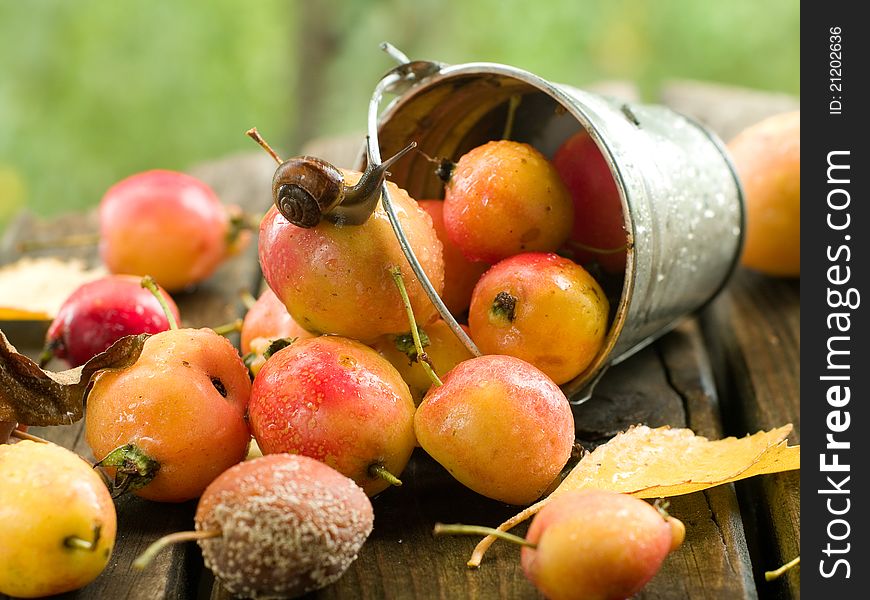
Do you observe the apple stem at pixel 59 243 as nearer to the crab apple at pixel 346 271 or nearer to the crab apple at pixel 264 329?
the crab apple at pixel 264 329

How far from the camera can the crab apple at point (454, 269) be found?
1.12m

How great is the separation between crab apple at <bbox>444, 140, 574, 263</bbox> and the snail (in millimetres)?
146

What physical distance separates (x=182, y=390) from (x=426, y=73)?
444 millimetres

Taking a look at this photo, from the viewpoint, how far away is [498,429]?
2.87ft

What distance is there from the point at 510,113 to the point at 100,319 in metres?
0.51

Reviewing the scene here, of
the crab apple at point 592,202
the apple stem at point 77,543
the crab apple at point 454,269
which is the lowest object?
the apple stem at point 77,543

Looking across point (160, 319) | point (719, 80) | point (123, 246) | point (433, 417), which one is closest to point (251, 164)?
point (123, 246)

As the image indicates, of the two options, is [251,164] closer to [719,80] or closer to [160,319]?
[160,319]

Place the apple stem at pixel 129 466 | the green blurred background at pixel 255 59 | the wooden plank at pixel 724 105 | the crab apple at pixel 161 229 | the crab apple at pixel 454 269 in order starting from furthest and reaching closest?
the green blurred background at pixel 255 59
the wooden plank at pixel 724 105
the crab apple at pixel 161 229
the crab apple at pixel 454 269
the apple stem at pixel 129 466

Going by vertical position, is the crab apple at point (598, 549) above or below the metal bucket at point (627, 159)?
below

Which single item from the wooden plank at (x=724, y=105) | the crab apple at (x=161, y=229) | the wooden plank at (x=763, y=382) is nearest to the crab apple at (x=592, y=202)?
the wooden plank at (x=763, y=382)

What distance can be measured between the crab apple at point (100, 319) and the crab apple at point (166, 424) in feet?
0.84

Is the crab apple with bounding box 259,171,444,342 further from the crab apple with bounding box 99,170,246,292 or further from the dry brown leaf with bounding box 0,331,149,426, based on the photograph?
the crab apple with bounding box 99,170,246,292

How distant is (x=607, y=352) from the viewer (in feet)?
3.43
